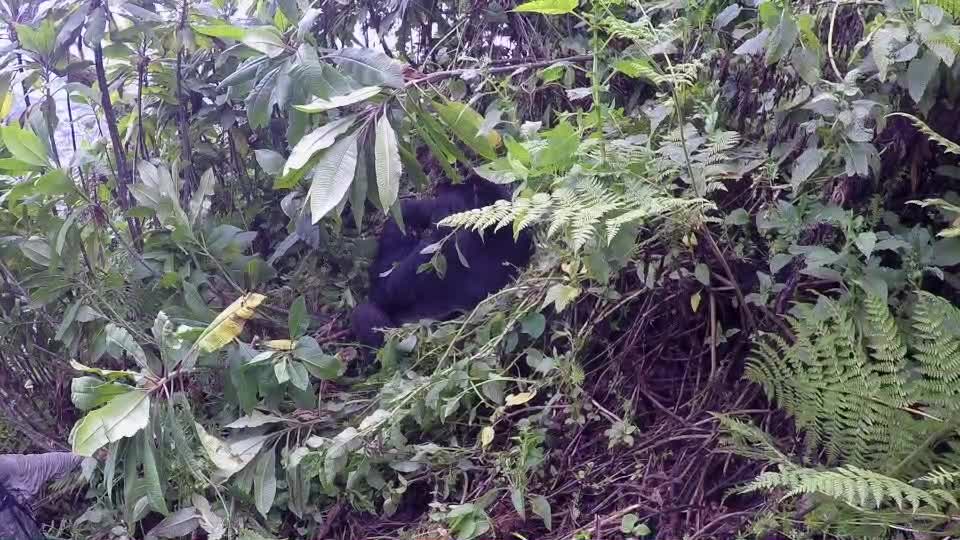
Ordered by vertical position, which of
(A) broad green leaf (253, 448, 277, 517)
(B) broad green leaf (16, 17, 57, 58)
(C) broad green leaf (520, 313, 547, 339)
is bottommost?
(A) broad green leaf (253, 448, 277, 517)

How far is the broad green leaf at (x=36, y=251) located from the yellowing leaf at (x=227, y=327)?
55cm

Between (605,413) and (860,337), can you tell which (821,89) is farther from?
(605,413)

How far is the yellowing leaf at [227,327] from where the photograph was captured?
1.19m

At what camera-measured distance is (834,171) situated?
111cm

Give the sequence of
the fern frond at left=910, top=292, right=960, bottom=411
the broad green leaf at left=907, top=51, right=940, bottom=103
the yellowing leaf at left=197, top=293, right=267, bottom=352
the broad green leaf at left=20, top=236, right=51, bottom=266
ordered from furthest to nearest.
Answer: the broad green leaf at left=20, top=236, right=51, bottom=266 < the yellowing leaf at left=197, top=293, right=267, bottom=352 < the broad green leaf at left=907, top=51, right=940, bottom=103 < the fern frond at left=910, top=292, right=960, bottom=411

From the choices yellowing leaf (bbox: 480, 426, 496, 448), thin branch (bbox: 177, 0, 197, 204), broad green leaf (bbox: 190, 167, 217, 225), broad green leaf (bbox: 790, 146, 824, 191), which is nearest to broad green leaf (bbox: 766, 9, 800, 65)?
broad green leaf (bbox: 790, 146, 824, 191)

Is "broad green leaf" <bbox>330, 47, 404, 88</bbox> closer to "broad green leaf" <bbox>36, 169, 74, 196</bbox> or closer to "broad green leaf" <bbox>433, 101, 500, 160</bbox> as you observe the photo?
"broad green leaf" <bbox>433, 101, 500, 160</bbox>

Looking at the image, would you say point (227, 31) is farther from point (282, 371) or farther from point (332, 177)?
point (282, 371)

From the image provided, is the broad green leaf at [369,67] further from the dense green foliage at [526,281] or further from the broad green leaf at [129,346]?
the broad green leaf at [129,346]

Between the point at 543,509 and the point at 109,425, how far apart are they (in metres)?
0.65

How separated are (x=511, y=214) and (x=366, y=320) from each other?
798 millimetres

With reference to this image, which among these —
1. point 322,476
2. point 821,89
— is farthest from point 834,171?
point 322,476

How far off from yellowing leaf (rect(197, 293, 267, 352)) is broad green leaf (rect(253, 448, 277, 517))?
25cm

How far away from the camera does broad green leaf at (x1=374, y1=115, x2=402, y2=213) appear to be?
1.22m
